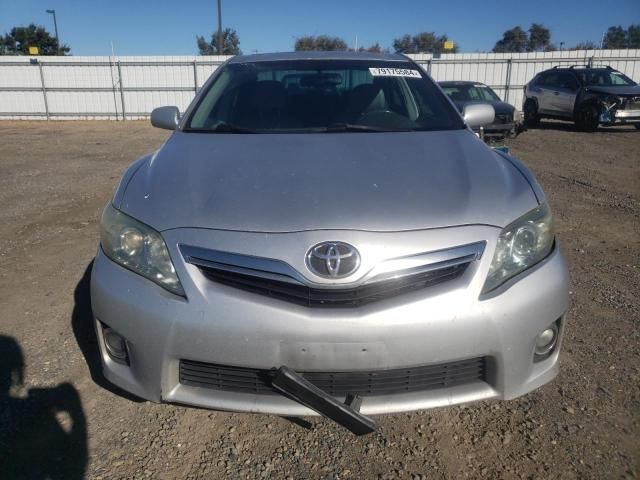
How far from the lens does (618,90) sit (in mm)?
12922

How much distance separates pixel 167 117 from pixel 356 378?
2.23m

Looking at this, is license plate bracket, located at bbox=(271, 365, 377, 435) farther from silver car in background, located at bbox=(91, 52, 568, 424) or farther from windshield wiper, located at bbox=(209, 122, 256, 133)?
windshield wiper, located at bbox=(209, 122, 256, 133)

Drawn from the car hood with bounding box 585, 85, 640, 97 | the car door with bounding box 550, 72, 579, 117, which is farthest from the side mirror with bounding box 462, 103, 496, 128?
the car door with bounding box 550, 72, 579, 117

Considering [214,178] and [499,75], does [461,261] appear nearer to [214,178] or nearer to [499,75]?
[214,178]

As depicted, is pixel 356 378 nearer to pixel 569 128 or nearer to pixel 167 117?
pixel 167 117

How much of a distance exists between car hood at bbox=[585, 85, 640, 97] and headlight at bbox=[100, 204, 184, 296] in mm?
13937

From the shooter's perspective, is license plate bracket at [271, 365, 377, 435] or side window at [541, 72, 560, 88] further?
side window at [541, 72, 560, 88]

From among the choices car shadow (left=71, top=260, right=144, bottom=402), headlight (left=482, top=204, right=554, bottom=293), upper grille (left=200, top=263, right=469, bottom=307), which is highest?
headlight (left=482, top=204, right=554, bottom=293)

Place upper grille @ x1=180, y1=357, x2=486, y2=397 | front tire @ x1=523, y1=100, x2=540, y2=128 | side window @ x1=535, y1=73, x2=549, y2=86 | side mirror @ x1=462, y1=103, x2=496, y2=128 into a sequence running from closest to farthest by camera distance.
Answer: upper grille @ x1=180, y1=357, x2=486, y2=397
side mirror @ x1=462, y1=103, x2=496, y2=128
side window @ x1=535, y1=73, x2=549, y2=86
front tire @ x1=523, y1=100, x2=540, y2=128

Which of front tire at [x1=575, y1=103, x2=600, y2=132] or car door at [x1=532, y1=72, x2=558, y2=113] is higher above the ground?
car door at [x1=532, y1=72, x2=558, y2=113]

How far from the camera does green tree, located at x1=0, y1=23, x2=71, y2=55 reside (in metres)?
44.7

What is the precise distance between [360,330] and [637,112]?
553 inches

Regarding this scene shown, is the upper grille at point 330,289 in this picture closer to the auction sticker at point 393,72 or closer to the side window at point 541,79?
the auction sticker at point 393,72

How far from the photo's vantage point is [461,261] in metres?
1.73
